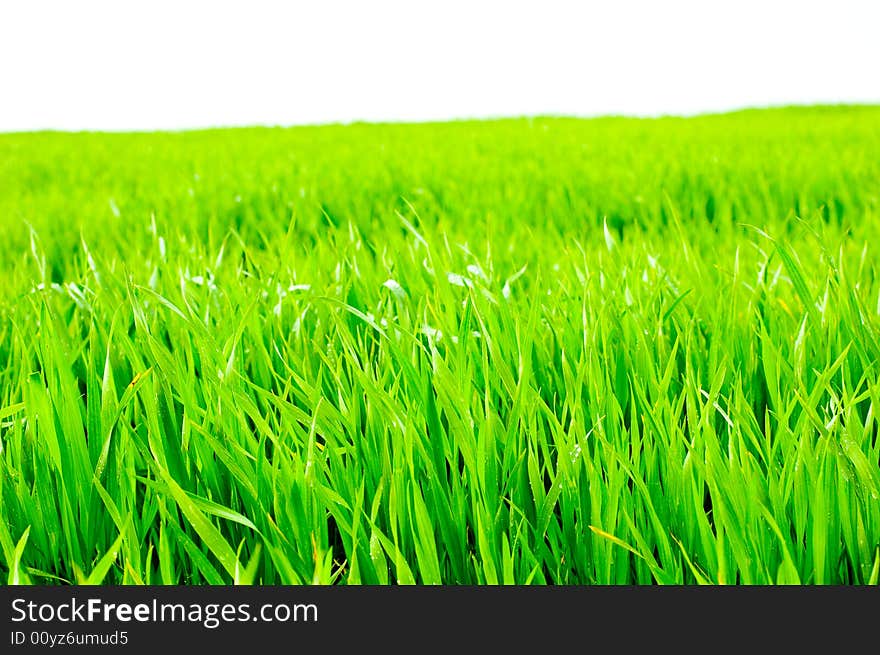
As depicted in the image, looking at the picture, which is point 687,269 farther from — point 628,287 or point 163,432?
point 163,432

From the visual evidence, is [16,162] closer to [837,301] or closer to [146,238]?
[146,238]

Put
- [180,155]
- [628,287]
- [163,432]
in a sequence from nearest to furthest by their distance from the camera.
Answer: [163,432]
[628,287]
[180,155]

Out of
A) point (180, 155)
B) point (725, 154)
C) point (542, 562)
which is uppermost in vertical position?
point (180, 155)

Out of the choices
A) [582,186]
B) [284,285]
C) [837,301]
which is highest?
Answer: [582,186]

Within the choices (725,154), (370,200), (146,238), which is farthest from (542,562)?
(725,154)

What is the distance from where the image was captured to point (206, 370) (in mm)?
840

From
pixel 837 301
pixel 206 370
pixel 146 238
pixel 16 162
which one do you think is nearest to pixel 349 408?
pixel 206 370

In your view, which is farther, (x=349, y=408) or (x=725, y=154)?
(x=725, y=154)

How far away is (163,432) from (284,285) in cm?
61

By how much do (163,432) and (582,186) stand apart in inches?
99.6

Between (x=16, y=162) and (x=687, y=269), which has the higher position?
(x=16, y=162)

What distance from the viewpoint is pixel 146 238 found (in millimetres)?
2564

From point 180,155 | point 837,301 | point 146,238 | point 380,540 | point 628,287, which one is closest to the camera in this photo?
point 380,540

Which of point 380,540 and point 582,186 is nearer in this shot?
point 380,540
